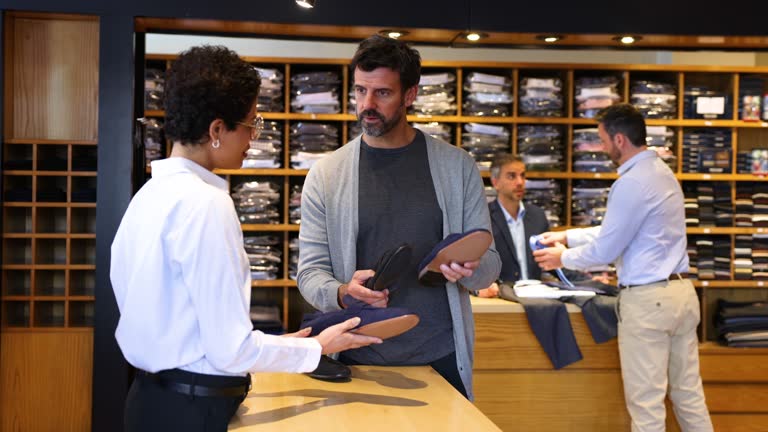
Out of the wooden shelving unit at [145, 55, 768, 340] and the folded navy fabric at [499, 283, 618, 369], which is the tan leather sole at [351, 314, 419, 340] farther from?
the wooden shelving unit at [145, 55, 768, 340]

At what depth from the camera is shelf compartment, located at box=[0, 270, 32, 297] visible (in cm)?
436

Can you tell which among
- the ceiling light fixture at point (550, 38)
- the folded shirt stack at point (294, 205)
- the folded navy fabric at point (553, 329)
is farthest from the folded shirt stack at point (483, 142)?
the folded navy fabric at point (553, 329)

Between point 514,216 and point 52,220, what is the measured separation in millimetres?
2778

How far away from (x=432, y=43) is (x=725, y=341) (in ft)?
8.71

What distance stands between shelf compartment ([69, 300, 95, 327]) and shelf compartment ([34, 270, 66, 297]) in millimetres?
109

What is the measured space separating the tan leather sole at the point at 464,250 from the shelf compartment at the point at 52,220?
9.42ft

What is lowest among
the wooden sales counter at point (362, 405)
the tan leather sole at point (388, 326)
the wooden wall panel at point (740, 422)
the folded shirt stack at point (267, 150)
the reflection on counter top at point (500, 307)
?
the wooden wall panel at point (740, 422)

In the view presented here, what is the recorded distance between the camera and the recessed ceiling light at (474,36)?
4309mm

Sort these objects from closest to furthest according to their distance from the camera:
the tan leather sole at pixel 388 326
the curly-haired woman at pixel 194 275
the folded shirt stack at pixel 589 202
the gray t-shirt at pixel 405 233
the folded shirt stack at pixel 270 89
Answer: the curly-haired woman at pixel 194 275 → the tan leather sole at pixel 388 326 → the gray t-shirt at pixel 405 233 → the folded shirt stack at pixel 270 89 → the folded shirt stack at pixel 589 202

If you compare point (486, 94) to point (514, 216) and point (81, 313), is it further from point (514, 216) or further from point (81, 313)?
point (81, 313)

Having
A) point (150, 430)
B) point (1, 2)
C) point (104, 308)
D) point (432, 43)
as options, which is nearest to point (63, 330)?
point (104, 308)

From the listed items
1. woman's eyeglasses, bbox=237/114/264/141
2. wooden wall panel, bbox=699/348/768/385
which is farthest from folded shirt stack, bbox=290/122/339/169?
woman's eyeglasses, bbox=237/114/264/141

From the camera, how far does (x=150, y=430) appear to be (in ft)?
5.84

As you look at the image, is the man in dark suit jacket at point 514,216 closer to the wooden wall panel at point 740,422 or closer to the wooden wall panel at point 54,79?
the wooden wall panel at point 740,422
